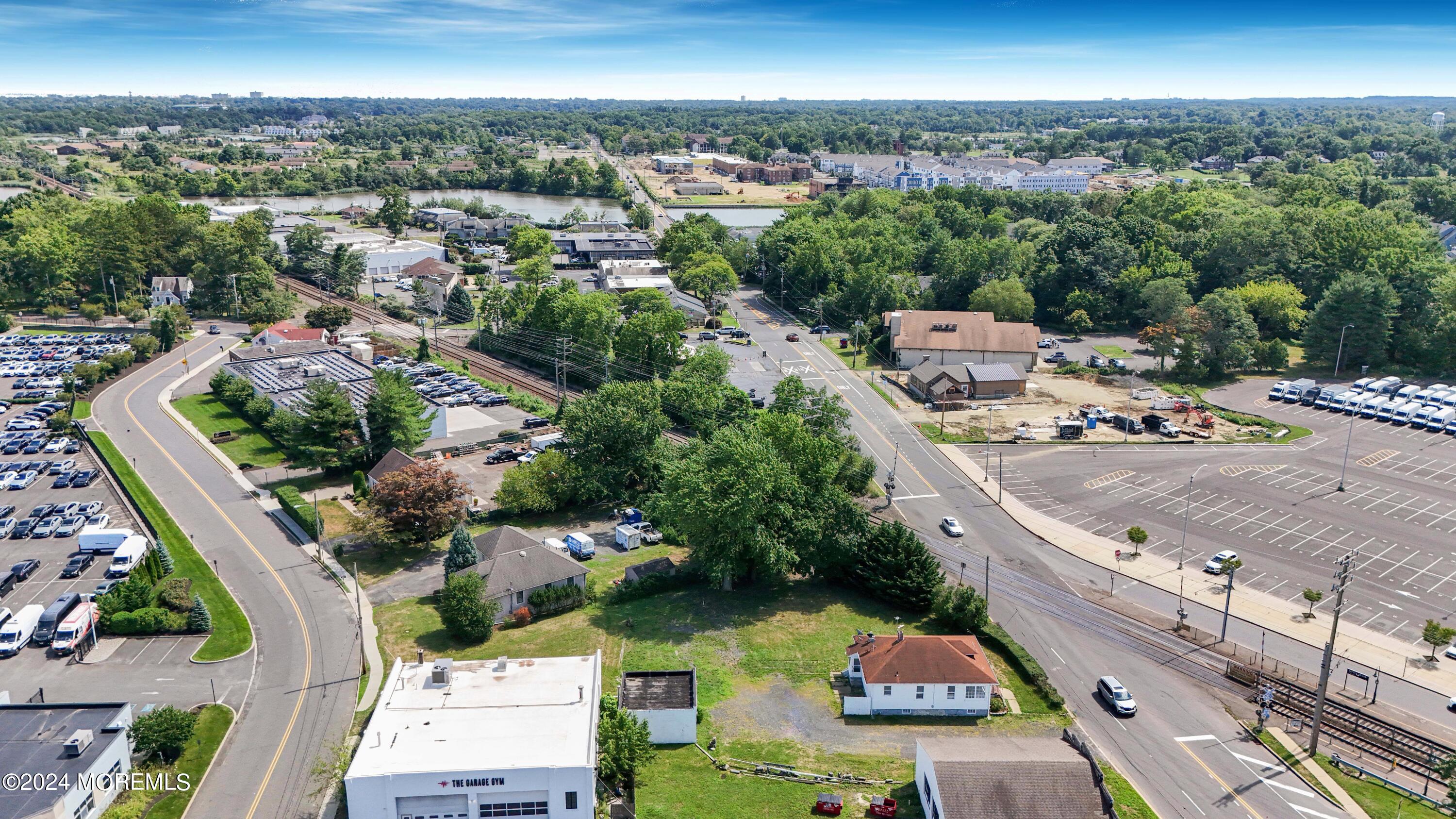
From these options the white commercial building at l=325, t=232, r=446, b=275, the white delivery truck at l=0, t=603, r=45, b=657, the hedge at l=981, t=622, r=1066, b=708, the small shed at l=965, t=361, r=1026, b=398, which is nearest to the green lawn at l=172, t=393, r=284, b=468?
the white delivery truck at l=0, t=603, r=45, b=657

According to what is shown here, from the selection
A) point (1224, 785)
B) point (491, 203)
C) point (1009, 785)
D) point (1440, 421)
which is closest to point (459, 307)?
point (1009, 785)

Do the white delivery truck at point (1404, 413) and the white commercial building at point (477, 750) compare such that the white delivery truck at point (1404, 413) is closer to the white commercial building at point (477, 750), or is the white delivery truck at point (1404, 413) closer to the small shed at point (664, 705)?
the small shed at point (664, 705)

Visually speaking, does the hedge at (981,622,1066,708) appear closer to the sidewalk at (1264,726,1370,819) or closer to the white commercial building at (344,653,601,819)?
the sidewalk at (1264,726,1370,819)

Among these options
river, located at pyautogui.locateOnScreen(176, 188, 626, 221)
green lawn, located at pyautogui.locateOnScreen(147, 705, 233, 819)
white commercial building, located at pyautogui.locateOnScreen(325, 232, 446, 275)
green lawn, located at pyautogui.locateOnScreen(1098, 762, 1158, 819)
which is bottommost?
green lawn, located at pyautogui.locateOnScreen(1098, 762, 1158, 819)

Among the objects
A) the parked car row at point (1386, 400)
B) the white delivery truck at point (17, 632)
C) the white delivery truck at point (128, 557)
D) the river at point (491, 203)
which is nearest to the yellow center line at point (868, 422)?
the parked car row at point (1386, 400)

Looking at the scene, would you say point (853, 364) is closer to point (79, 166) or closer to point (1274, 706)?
point (1274, 706)

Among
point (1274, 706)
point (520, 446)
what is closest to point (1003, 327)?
point (520, 446)
